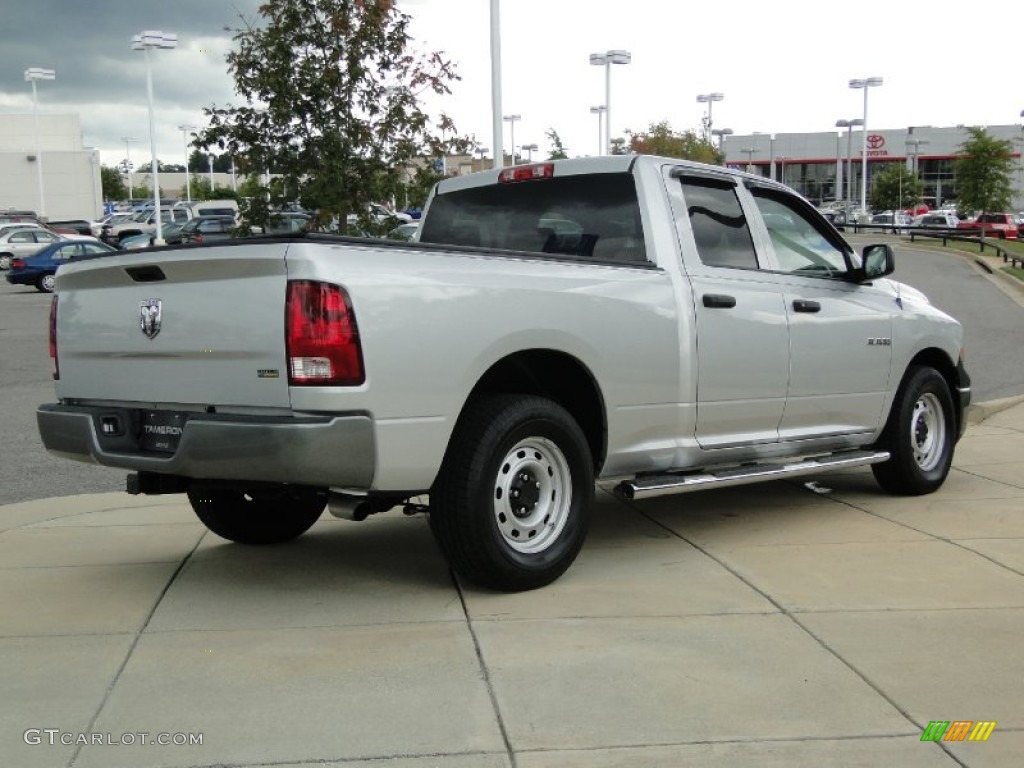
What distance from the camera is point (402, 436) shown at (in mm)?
4965

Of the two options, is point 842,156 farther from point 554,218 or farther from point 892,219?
point 554,218

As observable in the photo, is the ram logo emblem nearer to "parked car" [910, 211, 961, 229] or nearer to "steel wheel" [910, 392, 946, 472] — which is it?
"steel wheel" [910, 392, 946, 472]

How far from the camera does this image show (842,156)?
10400 centimetres

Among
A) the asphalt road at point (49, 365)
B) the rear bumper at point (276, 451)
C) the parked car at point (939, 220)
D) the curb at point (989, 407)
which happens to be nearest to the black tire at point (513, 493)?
the rear bumper at point (276, 451)

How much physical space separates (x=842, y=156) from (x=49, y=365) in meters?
95.3

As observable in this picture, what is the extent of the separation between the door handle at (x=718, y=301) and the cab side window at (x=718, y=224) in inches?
9.1

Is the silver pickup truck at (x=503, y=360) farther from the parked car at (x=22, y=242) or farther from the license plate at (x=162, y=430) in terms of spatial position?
the parked car at (x=22, y=242)

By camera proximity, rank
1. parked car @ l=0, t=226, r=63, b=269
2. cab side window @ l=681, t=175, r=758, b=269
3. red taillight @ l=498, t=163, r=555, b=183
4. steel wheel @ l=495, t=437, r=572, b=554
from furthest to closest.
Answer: parked car @ l=0, t=226, r=63, b=269 < red taillight @ l=498, t=163, r=555, b=183 < cab side window @ l=681, t=175, r=758, b=269 < steel wheel @ l=495, t=437, r=572, b=554

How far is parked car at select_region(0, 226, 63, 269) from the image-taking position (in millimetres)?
45938

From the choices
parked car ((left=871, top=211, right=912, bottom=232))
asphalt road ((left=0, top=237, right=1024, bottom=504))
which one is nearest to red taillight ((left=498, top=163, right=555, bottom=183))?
asphalt road ((left=0, top=237, right=1024, bottom=504))

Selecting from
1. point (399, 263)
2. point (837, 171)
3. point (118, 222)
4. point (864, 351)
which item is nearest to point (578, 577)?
point (399, 263)

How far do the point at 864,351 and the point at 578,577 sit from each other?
2629 millimetres

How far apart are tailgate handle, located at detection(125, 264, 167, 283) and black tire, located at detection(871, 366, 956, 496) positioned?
475 centimetres

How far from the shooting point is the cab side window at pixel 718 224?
6734 mm
